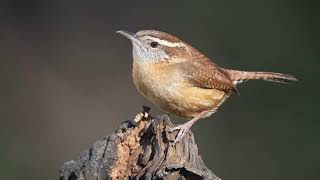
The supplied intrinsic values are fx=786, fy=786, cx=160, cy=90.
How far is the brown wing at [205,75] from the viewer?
5.09 metres

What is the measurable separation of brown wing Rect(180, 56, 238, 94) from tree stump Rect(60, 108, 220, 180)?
1.19 metres

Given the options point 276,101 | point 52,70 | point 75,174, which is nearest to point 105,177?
point 75,174

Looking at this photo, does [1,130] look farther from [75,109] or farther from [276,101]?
[276,101]

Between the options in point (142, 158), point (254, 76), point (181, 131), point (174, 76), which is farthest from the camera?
point (254, 76)

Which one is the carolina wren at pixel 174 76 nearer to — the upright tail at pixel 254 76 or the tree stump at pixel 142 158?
the upright tail at pixel 254 76

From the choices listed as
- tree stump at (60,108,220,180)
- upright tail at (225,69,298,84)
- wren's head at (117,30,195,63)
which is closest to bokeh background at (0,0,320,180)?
upright tail at (225,69,298,84)

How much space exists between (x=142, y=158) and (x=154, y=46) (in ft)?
4.78

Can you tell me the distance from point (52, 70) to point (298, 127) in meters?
2.85

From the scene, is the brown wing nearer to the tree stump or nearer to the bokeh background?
the tree stump

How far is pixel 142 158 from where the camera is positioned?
372 centimetres

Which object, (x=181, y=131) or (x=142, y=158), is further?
(x=181, y=131)

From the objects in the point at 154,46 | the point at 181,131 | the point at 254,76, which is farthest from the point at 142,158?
the point at 254,76

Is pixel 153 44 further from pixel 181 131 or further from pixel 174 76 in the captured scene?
pixel 181 131

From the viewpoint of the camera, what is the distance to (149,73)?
491 centimetres
